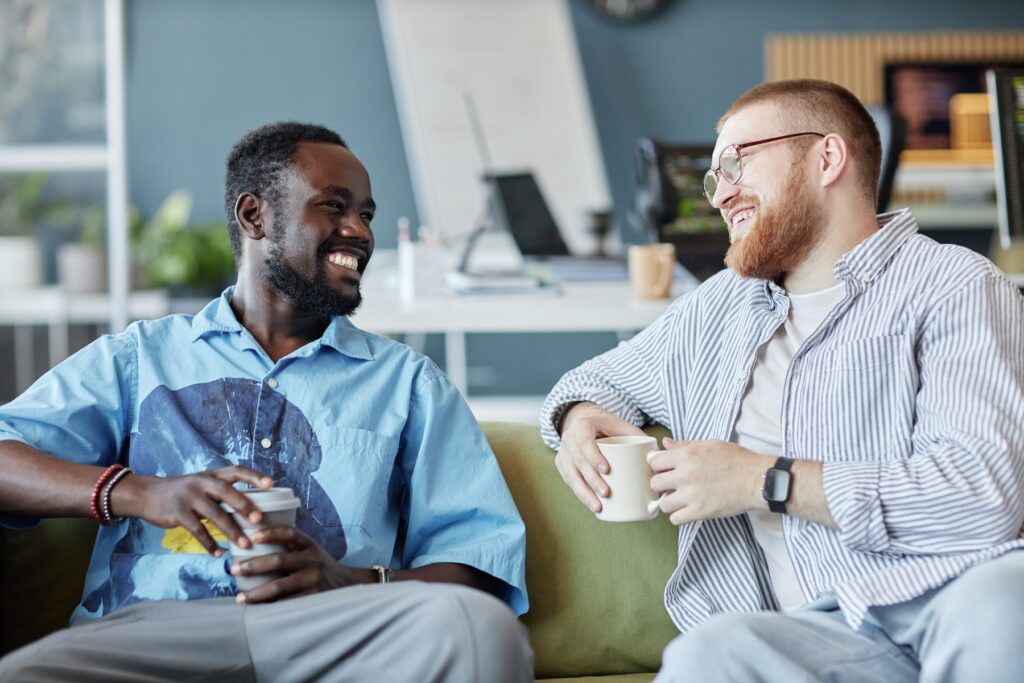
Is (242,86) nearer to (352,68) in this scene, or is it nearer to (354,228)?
(352,68)

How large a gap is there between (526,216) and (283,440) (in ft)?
6.71

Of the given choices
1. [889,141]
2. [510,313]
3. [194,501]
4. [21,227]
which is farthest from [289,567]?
[21,227]

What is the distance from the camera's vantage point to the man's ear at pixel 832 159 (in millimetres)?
1732

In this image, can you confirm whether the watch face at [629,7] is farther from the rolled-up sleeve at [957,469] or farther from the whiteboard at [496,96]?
the rolled-up sleeve at [957,469]

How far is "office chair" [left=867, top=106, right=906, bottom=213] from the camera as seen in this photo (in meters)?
3.71

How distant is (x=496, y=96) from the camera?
19.3ft

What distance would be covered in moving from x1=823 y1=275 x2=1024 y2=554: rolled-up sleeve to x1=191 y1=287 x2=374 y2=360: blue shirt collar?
0.71m

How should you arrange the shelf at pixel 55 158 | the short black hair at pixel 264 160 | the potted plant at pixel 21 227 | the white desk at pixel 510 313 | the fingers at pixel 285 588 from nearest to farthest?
1. the fingers at pixel 285 588
2. the short black hair at pixel 264 160
3. the white desk at pixel 510 313
4. the shelf at pixel 55 158
5. the potted plant at pixel 21 227

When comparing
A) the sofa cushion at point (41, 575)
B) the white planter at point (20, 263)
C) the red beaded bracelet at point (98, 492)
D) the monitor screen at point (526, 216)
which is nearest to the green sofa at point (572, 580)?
the sofa cushion at point (41, 575)

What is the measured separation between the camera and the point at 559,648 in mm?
1734

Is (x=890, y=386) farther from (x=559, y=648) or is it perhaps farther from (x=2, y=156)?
(x=2, y=156)

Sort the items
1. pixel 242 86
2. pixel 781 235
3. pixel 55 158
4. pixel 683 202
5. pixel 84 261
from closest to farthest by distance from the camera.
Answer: pixel 781 235, pixel 683 202, pixel 55 158, pixel 84 261, pixel 242 86

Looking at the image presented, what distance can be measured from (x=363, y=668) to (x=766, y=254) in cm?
83

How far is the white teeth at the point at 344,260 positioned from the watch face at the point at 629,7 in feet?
14.9
